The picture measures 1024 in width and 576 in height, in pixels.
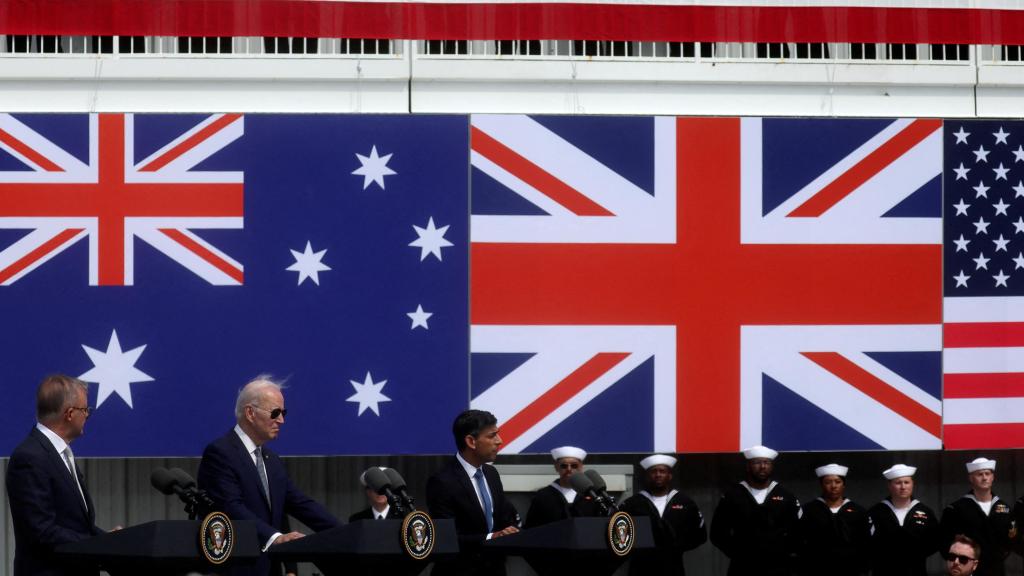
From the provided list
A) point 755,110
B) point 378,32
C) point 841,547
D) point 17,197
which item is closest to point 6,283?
point 17,197

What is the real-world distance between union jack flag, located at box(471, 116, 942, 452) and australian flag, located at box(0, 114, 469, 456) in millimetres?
359

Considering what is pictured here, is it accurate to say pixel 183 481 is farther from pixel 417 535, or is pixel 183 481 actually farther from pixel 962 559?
pixel 962 559

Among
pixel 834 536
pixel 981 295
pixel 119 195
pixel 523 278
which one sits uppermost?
pixel 119 195

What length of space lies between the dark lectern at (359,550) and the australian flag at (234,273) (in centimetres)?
435

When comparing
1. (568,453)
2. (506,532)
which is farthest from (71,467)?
(568,453)

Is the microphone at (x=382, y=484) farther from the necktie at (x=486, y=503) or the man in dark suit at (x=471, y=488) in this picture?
the necktie at (x=486, y=503)

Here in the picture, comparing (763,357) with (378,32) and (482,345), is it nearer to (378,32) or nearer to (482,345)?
(482,345)

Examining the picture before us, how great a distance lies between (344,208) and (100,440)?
2046 millimetres

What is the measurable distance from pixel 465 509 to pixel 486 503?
13 cm

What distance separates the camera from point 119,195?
9484 mm

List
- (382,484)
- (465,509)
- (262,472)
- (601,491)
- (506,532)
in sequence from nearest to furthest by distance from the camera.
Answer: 1. (382,484)
2. (601,491)
3. (506,532)
4. (262,472)
5. (465,509)

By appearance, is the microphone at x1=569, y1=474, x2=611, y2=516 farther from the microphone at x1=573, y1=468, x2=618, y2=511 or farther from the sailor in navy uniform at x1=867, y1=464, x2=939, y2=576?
the sailor in navy uniform at x1=867, y1=464, x2=939, y2=576

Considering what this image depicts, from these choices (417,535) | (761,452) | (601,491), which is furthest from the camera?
(761,452)

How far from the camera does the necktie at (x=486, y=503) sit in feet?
21.0
